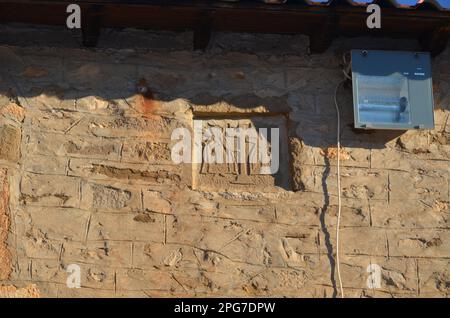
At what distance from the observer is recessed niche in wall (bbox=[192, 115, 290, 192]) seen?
569cm

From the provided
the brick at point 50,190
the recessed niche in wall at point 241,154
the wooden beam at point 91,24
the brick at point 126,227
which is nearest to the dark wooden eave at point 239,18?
the wooden beam at point 91,24

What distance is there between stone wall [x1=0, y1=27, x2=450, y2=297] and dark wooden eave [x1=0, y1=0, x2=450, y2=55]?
10cm

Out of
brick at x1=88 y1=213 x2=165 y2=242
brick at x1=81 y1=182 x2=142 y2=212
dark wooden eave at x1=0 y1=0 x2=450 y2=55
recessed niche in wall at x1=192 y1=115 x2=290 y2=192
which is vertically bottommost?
brick at x1=88 y1=213 x2=165 y2=242

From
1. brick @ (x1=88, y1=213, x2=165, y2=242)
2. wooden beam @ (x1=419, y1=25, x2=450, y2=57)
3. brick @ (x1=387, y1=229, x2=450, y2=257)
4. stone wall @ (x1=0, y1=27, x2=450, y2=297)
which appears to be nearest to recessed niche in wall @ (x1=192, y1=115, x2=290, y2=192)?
stone wall @ (x1=0, y1=27, x2=450, y2=297)

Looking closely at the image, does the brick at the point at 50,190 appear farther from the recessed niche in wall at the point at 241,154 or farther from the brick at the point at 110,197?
the recessed niche in wall at the point at 241,154

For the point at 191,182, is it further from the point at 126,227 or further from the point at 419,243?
the point at 419,243

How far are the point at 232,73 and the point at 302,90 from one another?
465 mm

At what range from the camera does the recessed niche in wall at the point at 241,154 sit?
569cm

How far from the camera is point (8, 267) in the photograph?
5.34 meters

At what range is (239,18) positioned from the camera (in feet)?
18.9

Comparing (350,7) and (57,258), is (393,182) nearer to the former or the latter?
(350,7)

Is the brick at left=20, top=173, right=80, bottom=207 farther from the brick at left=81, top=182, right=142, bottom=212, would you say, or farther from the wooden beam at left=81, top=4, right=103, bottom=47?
the wooden beam at left=81, top=4, right=103, bottom=47

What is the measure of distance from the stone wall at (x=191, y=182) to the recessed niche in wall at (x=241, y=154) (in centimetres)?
5
